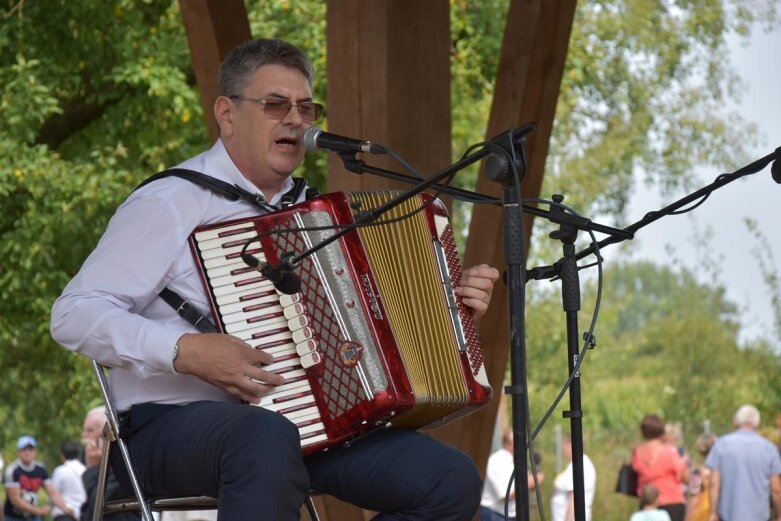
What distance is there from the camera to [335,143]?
3.02 metres

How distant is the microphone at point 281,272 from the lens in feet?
9.39

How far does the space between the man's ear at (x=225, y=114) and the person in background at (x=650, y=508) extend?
610 cm

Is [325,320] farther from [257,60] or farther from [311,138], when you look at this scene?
[257,60]

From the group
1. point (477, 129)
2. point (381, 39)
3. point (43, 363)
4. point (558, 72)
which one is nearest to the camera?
point (381, 39)

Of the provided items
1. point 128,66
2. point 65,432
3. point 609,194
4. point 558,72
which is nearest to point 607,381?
point 609,194

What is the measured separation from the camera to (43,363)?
463 inches

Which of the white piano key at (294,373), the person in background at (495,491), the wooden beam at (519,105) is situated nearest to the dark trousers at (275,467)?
the white piano key at (294,373)

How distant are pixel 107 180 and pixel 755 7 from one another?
11.2 meters

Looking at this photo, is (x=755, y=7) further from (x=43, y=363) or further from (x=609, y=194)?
(x=43, y=363)

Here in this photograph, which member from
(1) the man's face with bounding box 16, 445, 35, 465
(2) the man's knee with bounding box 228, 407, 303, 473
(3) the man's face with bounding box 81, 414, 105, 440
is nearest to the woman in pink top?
(3) the man's face with bounding box 81, 414, 105, 440

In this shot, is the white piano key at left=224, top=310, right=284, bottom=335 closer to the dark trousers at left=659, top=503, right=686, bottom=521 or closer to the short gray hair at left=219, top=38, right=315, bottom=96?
the short gray hair at left=219, top=38, right=315, bottom=96

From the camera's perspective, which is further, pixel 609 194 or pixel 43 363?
pixel 609 194

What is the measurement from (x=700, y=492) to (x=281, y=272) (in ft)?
28.8

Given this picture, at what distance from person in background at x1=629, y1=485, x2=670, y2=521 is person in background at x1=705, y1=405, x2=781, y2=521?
1.19 ft
